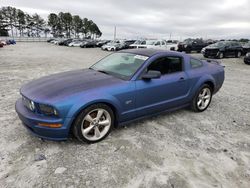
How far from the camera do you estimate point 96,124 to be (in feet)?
10.8

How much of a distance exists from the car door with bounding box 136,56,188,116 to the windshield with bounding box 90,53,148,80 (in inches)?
8.0

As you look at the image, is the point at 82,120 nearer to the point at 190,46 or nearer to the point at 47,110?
the point at 47,110

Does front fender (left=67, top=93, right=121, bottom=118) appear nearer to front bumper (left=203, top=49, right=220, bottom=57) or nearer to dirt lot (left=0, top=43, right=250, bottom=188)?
dirt lot (left=0, top=43, right=250, bottom=188)

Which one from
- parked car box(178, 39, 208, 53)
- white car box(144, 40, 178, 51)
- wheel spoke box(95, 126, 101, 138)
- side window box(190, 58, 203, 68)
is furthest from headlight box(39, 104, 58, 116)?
parked car box(178, 39, 208, 53)

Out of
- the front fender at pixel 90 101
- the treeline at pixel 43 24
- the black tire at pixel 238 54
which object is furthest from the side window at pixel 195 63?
the treeline at pixel 43 24

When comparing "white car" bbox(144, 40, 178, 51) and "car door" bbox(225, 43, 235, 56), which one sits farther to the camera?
"white car" bbox(144, 40, 178, 51)

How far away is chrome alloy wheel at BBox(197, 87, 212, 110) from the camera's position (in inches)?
186

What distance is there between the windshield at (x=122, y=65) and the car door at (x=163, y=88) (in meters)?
0.20

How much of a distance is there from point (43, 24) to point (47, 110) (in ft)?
283

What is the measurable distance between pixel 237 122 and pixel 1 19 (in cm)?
7890

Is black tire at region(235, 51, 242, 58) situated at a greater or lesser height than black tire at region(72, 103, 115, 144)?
greater

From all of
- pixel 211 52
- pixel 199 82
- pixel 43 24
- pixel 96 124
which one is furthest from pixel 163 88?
pixel 43 24

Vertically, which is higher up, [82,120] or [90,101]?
[90,101]

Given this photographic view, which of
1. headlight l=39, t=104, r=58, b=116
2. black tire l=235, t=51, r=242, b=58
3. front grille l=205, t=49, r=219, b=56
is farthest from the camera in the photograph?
black tire l=235, t=51, r=242, b=58
